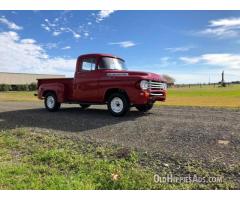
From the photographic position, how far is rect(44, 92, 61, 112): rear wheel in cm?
1325

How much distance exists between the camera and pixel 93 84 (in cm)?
1162

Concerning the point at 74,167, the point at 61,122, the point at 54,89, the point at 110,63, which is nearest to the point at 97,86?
the point at 110,63

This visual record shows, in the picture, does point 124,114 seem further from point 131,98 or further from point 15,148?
point 15,148

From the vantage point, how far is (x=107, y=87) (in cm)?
1116

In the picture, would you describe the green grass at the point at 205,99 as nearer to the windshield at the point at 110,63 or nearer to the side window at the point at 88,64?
the windshield at the point at 110,63

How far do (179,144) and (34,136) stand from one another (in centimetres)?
380

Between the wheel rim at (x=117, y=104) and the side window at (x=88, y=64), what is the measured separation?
1697 millimetres

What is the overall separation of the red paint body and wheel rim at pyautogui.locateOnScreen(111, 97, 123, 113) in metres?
0.36

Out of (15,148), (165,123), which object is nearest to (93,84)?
(165,123)

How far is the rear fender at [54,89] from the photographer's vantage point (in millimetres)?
12883

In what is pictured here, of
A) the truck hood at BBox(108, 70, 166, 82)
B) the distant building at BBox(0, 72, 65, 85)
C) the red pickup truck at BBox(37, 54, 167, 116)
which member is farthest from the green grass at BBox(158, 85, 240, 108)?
the distant building at BBox(0, 72, 65, 85)

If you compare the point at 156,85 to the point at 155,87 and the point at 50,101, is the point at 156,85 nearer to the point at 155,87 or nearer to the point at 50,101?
the point at 155,87

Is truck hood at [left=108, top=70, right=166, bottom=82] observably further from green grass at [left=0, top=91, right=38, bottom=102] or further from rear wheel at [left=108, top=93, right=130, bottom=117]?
green grass at [left=0, top=91, right=38, bottom=102]

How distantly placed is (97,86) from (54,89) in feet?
8.37
